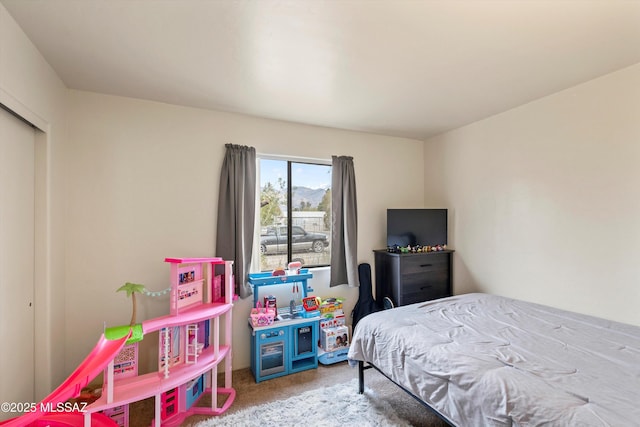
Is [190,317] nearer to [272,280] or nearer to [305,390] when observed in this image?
[272,280]

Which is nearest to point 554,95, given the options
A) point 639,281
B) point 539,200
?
point 539,200

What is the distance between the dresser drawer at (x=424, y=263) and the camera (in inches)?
128

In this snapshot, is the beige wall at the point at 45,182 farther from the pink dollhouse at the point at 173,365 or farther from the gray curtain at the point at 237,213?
the gray curtain at the point at 237,213

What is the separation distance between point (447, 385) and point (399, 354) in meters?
0.37

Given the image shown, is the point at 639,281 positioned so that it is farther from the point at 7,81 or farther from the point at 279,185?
the point at 7,81

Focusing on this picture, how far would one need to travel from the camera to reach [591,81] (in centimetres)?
230

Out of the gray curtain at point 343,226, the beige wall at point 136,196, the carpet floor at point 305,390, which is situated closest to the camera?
the carpet floor at point 305,390

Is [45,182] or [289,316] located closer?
[45,182]

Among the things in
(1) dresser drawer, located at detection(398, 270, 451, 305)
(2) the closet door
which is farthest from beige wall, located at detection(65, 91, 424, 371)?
(1) dresser drawer, located at detection(398, 270, 451, 305)

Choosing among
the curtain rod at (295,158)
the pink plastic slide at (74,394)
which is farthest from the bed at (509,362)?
the curtain rod at (295,158)

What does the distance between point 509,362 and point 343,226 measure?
2.14 metres

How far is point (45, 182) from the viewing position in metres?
A: 2.00

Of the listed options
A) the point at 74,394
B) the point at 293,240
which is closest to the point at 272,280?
the point at 293,240

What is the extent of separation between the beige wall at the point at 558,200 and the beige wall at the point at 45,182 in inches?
157
